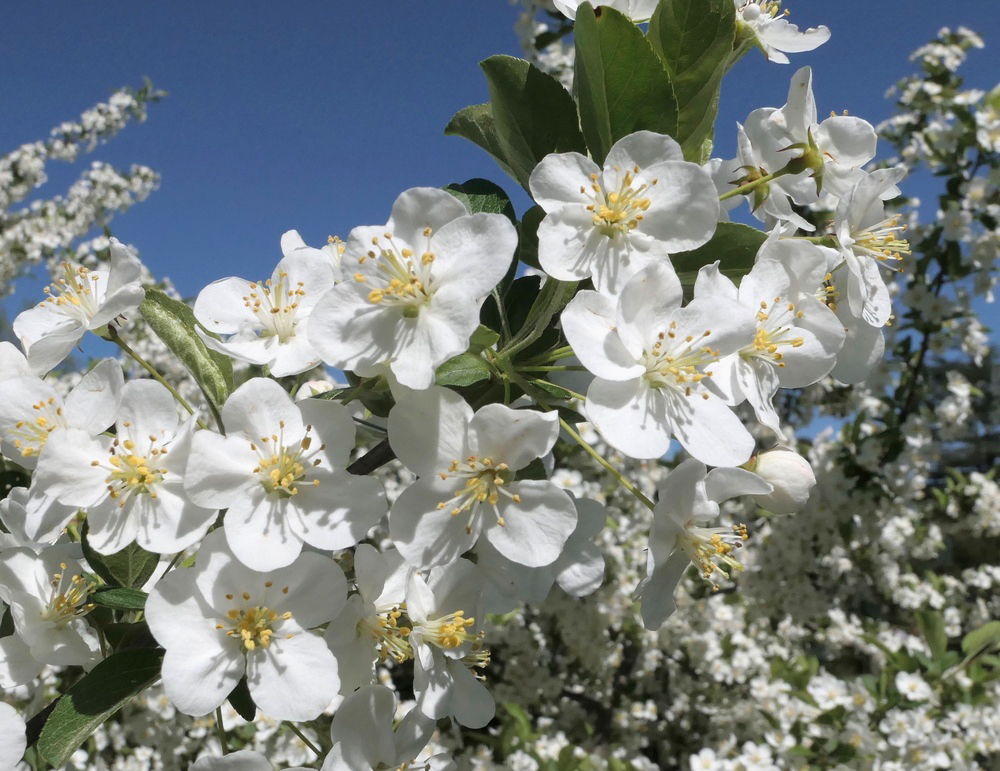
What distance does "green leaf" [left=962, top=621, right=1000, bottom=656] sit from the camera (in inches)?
133

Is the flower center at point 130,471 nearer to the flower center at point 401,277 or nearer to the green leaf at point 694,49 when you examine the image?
the flower center at point 401,277

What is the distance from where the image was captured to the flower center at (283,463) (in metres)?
0.99

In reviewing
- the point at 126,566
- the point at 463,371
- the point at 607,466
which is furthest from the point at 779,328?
the point at 126,566

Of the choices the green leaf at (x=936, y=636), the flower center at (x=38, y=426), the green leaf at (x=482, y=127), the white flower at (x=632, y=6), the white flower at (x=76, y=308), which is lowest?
the green leaf at (x=936, y=636)

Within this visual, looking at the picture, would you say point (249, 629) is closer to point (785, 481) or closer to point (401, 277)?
point (401, 277)

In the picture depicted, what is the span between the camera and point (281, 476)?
995mm

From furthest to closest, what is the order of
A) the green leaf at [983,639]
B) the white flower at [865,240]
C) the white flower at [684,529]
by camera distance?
the green leaf at [983,639]
the white flower at [865,240]
the white flower at [684,529]

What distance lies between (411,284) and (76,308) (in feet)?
2.11

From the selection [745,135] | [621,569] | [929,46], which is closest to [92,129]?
[621,569]

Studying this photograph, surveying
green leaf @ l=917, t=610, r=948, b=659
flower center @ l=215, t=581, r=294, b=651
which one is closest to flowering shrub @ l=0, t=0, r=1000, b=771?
flower center @ l=215, t=581, r=294, b=651

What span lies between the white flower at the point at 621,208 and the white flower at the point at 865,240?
11.1 inches

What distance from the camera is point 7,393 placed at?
3.65 ft

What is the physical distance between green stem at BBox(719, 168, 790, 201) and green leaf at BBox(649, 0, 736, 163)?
0.11m

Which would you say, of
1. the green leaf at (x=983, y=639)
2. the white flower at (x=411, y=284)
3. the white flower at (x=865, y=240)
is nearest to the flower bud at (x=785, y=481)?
the white flower at (x=865, y=240)
